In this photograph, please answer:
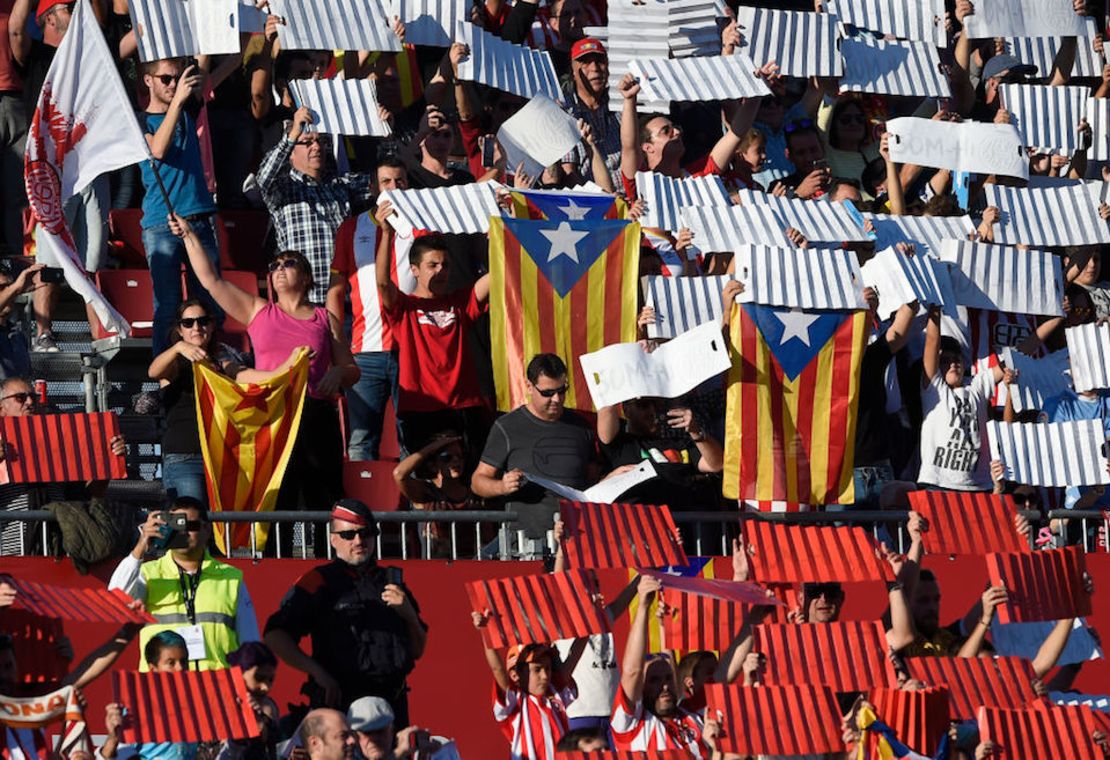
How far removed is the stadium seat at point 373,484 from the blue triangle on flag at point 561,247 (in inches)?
55.0

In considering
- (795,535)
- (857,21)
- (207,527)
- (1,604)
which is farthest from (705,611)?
(857,21)

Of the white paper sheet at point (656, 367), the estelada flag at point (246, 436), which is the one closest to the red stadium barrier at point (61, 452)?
the estelada flag at point (246, 436)

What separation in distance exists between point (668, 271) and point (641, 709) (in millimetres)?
3641

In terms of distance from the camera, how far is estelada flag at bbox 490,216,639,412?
50.7 ft

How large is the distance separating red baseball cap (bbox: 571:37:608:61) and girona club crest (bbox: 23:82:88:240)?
3328mm

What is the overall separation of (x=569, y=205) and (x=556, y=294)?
58 centimetres

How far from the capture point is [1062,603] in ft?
45.1

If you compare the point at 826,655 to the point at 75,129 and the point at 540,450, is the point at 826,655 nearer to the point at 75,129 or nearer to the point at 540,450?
the point at 540,450

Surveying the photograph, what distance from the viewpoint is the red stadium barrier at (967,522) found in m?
13.8

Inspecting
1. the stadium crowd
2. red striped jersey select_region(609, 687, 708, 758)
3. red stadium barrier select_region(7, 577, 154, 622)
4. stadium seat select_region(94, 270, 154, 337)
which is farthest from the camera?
red striped jersey select_region(609, 687, 708, 758)

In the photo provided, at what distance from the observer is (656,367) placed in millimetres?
14617

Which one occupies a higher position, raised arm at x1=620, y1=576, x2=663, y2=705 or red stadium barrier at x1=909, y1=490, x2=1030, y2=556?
red stadium barrier at x1=909, y1=490, x2=1030, y2=556

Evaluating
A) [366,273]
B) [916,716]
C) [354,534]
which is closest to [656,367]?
[366,273]

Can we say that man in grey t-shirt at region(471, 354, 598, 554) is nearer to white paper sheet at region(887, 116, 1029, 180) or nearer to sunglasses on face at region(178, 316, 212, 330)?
sunglasses on face at region(178, 316, 212, 330)
